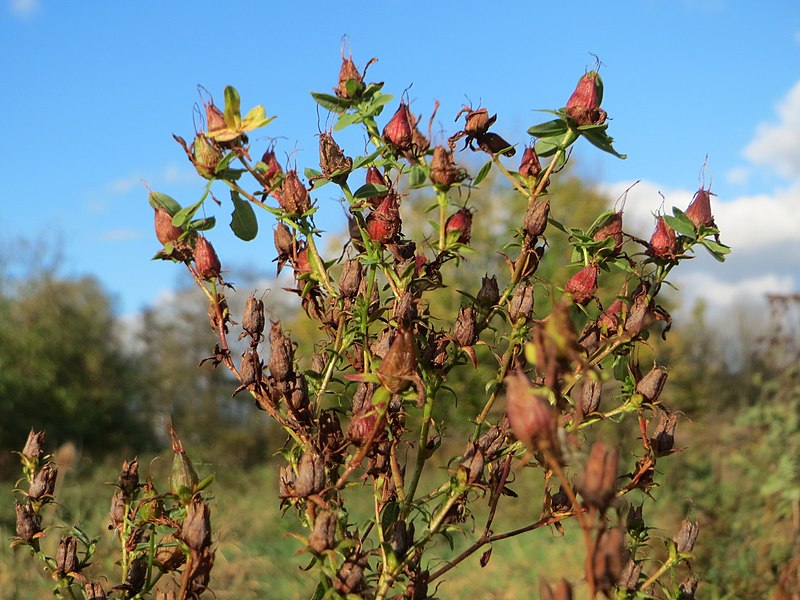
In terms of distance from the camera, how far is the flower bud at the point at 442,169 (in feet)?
3.09

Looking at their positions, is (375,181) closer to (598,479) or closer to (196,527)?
(196,527)

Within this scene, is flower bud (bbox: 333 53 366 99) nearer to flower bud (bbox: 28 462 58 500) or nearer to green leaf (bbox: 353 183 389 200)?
green leaf (bbox: 353 183 389 200)

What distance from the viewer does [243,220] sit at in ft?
3.30

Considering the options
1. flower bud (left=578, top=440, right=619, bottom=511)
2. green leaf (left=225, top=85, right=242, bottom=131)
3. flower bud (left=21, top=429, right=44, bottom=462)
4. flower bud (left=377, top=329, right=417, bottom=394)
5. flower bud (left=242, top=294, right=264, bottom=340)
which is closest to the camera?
flower bud (left=578, top=440, right=619, bottom=511)

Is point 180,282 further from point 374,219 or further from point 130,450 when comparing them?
point 374,219

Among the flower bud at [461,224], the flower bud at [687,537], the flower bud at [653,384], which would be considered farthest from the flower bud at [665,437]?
the flower bud at [461,224]

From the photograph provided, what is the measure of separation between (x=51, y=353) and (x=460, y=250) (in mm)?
11723

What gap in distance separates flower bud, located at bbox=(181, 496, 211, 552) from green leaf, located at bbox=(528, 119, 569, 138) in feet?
2.05

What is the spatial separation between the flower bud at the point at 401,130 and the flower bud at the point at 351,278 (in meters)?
0.17

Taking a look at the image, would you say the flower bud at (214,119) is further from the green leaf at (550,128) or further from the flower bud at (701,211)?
the flower bud at (701,211)

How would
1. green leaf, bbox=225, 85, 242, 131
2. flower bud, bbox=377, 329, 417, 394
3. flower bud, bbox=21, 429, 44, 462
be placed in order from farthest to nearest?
flower bud, bbox=21, 429, 44, 462
green leaf, bbox=225, 85, 242, 131
flower bud, bbox=377, 329, 417, 394

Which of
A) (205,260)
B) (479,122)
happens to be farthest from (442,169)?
(205,260)

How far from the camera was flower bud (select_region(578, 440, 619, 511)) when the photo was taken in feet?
1.70

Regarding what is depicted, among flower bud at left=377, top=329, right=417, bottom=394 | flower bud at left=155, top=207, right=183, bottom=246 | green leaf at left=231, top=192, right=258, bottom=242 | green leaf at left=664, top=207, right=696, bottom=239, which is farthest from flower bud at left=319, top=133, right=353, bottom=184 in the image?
green leaf at left=664, top=207, right=696, bottom=239
